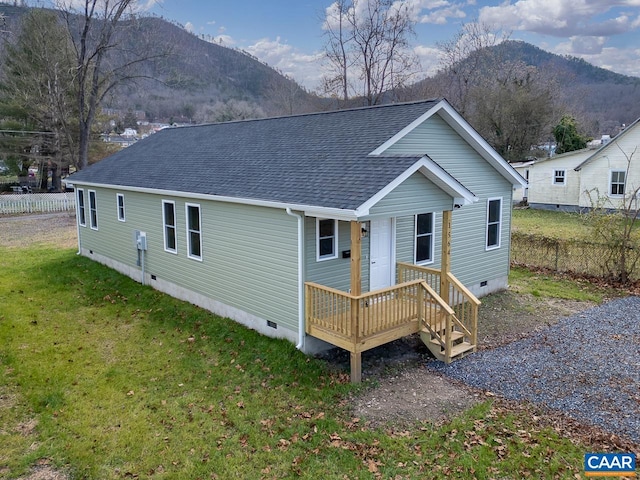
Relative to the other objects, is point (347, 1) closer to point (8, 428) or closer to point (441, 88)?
point (441, 88)

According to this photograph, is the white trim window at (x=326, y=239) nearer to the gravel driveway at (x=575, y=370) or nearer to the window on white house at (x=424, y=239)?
the window on white house at (x=424, y=239)

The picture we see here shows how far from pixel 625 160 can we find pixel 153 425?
27.4 metres

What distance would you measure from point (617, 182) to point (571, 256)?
14.2m

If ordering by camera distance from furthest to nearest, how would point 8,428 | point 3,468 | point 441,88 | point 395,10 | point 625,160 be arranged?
point 441,88 < point 395,10 < point 625,160 < point 8,428 < point 3,468

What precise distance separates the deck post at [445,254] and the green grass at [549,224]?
38.9ft

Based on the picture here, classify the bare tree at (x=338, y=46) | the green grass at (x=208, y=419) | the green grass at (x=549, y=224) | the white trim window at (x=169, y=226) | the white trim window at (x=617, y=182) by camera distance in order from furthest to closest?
the bare tree at (x=338, y=46) < the white trim window at (x=617, y=182) < the green grass at (x=549, y=224) < the white trim window at (x=169, y=226) < the green grass at (x=208, y=419)

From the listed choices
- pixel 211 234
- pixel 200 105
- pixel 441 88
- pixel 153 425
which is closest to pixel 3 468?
pixel 153 425

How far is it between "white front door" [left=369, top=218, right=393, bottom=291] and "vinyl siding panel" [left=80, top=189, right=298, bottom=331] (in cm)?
204

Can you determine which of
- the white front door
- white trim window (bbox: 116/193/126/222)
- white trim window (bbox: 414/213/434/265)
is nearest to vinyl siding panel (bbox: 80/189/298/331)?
white trim window (bbox: 116/193/126/222)

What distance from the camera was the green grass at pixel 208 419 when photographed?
18.9 ft

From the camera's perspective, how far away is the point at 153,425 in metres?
6.70

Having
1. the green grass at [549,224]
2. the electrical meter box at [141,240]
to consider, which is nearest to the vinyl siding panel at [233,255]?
the electrical meter box at [141,240]

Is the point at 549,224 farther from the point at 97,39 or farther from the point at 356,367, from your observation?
the point at 97,39

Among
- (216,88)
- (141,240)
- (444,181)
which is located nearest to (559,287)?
(444,181)
